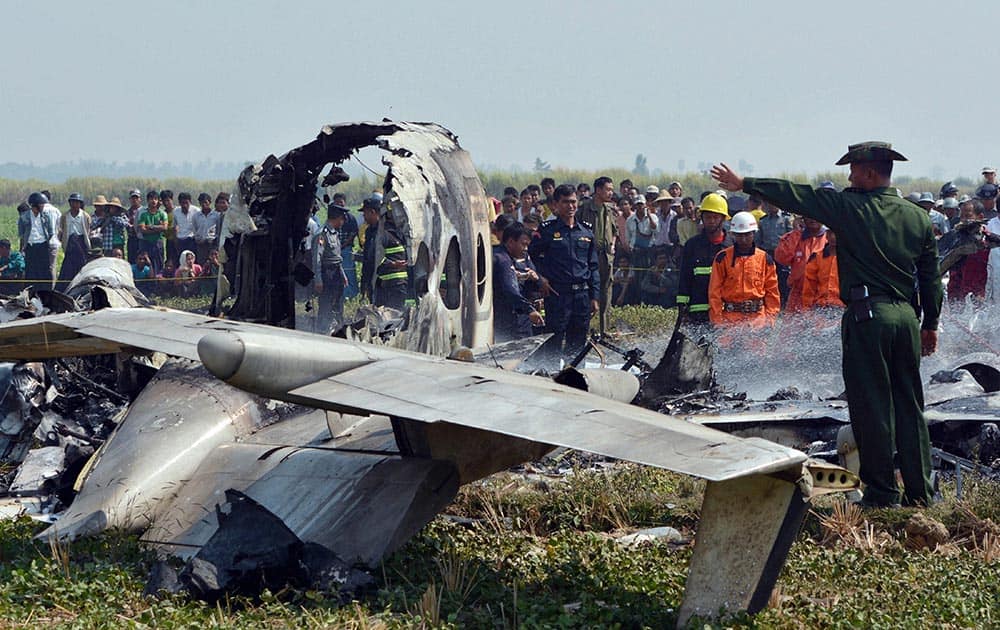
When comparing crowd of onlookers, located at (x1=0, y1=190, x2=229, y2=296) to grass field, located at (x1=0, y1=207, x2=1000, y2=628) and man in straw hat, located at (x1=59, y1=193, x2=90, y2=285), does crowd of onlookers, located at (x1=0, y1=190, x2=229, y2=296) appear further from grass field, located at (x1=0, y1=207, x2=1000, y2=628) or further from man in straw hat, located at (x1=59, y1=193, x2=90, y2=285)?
grass field, located at (x1=0, y1=207, x2=1000, y2=628)

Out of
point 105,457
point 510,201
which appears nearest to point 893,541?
point 105,457

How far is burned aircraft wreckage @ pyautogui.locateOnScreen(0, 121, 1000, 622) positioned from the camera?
5.95 m

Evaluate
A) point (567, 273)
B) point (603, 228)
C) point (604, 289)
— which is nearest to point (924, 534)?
point (567, 273)

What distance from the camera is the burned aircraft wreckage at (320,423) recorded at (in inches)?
234

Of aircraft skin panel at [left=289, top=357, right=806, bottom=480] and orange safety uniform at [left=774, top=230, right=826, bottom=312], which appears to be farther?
orange safety uniform at [left=774, top=230, right=826, bottom=312]

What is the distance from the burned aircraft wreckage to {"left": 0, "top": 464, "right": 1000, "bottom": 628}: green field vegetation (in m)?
0.27

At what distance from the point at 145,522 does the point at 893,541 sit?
472cm

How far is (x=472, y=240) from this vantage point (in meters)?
12.2

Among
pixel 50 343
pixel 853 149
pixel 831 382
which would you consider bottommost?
pixel 831 382

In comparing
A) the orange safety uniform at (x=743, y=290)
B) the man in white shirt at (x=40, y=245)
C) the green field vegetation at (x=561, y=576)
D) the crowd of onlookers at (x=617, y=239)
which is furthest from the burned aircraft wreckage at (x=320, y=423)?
the man in white shirt at (x=40, y=245)

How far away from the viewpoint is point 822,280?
14.6 metres

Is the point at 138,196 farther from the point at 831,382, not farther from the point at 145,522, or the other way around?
the point at 145,522

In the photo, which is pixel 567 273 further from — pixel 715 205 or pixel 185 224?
pixel 185 224

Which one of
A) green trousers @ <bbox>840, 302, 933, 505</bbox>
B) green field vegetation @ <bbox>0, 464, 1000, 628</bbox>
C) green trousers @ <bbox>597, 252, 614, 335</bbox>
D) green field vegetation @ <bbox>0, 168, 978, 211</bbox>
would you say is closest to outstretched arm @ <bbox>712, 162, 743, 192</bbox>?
green trousers @ <bbox>840, 302, 933, 505</bbox>
